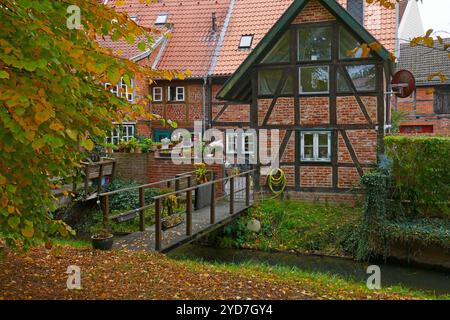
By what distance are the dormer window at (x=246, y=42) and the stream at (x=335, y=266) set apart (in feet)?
36.6

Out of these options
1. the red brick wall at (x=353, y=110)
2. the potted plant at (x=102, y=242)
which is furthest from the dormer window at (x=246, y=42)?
the potted plant at (x=102, y=242)

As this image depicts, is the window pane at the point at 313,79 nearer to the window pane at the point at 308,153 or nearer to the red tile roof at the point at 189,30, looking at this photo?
the window pane at the point at 308,153

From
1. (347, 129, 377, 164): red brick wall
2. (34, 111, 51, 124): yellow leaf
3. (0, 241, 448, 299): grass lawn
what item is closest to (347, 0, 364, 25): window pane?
(347, 129, 377, 164): red brick wall

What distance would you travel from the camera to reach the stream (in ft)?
32.8

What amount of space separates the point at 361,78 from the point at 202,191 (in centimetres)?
579

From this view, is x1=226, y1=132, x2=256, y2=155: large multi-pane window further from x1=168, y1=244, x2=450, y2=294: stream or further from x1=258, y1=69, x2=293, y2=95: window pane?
x1=168, y1=244, x2=450, y2=294: stream

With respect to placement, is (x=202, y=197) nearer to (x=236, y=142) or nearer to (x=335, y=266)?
(x=335, y=266)

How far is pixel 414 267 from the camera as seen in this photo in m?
11.4

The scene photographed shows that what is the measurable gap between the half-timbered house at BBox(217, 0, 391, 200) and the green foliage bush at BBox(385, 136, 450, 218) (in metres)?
1.26

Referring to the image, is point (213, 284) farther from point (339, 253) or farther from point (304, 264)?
point (339, 253)

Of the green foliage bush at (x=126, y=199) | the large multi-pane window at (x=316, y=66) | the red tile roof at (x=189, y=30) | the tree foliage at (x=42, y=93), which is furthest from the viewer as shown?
the red tile roof at (x=189, y=30)

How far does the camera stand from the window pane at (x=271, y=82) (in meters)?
14.5
